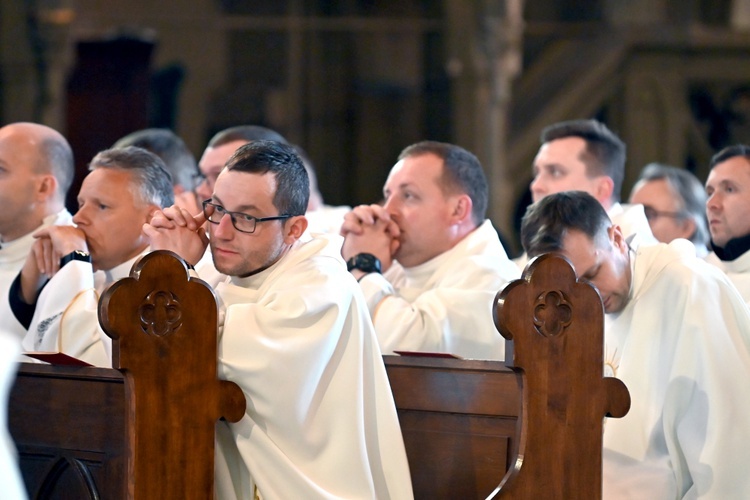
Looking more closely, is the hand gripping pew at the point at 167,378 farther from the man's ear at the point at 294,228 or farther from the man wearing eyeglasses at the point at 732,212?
the man wearing eyeglasses at the point at 732,212

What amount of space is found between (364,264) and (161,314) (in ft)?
6.13

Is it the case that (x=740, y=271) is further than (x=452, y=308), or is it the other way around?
(x=740, y=271)

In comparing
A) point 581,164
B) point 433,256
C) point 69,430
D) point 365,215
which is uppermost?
point 581,164

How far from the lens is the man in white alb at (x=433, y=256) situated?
4703 mm

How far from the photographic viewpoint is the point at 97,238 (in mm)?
4527

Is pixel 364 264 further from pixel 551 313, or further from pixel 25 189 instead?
pixel 551 313

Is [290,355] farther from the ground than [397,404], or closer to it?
farther from the ground

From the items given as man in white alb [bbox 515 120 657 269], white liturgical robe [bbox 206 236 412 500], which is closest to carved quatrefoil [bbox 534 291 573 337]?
white liturgical robe [bbox 206 236 412 500]

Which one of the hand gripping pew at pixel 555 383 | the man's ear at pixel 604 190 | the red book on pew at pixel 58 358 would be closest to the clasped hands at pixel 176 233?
the red book on pew at pixel 58 358

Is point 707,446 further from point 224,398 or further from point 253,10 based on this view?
point 253,10

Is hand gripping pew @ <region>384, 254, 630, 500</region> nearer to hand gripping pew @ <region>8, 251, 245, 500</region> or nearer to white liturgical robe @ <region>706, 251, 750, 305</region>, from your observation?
hand gripping pew @ <region>8, 251, 245, 500</region>

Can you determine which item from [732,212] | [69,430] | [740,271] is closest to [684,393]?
[740,271]

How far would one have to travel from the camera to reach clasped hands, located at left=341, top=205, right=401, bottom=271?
199 inches

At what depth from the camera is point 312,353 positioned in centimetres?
332
